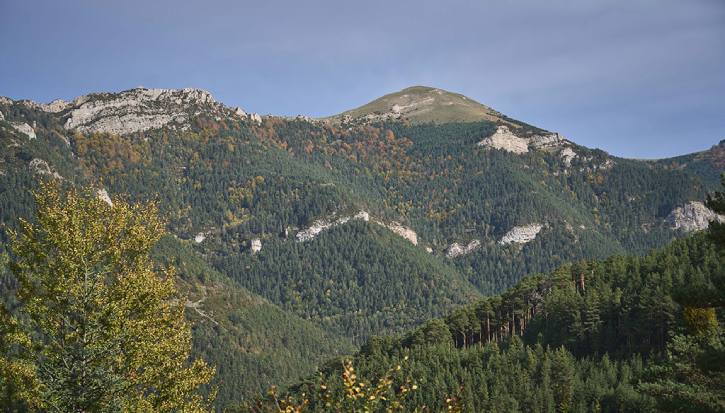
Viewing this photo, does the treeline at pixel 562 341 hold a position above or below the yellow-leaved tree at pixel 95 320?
below

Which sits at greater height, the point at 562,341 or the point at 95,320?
the point at 95,320

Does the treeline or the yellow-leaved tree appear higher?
the yellow-leaved tree

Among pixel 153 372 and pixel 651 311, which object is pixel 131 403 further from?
pixel 651 311

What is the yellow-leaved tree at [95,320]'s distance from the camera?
28672mm

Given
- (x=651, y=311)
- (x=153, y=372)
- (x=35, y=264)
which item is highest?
(x=35, y=264)

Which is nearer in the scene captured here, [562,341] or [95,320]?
[95,320]

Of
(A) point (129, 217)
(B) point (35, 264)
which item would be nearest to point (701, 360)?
(A) point (129, 217)

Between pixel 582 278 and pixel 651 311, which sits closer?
pixel 651 311

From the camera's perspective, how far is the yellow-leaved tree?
28.7 metres

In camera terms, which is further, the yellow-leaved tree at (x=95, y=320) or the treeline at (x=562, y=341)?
the treeline at (x=562, y=341)

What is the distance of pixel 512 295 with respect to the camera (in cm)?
17462

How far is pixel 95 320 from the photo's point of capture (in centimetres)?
2902

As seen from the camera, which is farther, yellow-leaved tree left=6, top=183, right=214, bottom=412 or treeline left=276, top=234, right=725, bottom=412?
treeline left=276, top=234, right=725, bottom=412

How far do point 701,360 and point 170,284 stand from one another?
22752 mm
